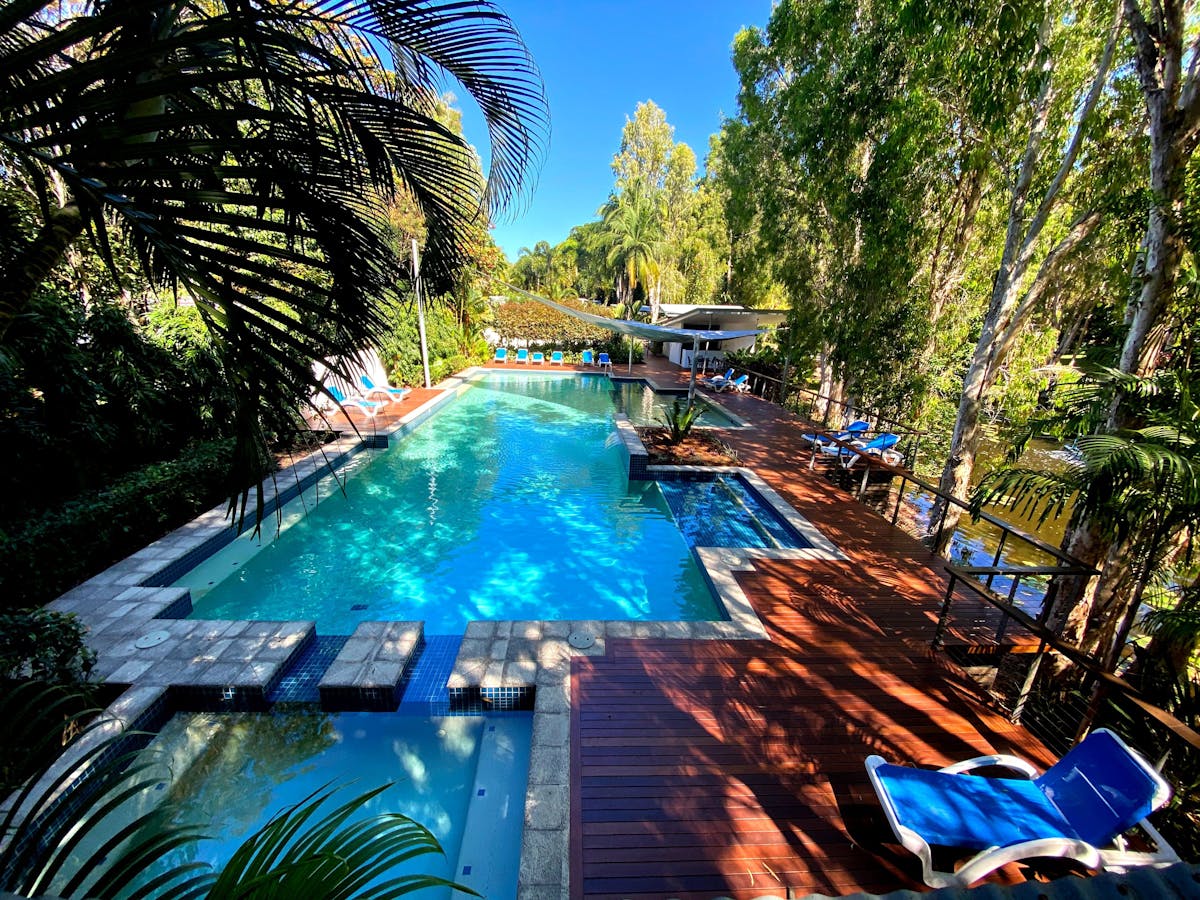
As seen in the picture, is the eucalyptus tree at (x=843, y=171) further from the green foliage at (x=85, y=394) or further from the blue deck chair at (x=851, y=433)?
the green foliage at (x=85, y=394)

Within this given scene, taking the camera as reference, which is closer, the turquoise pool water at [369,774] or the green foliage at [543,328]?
the turquoise pool water at [369,774]

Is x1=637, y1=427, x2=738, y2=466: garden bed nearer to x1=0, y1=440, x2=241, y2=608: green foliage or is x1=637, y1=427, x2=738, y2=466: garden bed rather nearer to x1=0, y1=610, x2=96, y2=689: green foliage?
x1=0, y1=440, x2=241, y2=608: green foliage

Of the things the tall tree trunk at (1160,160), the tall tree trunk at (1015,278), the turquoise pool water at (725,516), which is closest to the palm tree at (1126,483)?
the tall tree trunk at (1160,160)

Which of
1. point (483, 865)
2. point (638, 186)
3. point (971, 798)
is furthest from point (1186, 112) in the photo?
point (638, 186)


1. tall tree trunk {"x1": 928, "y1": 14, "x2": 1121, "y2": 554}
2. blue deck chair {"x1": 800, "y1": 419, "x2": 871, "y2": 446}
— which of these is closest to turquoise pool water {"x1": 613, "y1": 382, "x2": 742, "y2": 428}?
blue deck chair {"x1": 800, "y1": 419, "x2": 871, "y2": 446}

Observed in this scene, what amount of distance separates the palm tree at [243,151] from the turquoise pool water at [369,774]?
2.64 meters

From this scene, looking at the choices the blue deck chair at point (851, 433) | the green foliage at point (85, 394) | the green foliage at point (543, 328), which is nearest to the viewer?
the green foliage at point (85, 394)

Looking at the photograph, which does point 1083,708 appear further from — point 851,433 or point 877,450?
point 851,433

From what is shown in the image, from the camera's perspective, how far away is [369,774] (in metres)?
3.22

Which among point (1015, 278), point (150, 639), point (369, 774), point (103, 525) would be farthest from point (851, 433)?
point (103, 525)

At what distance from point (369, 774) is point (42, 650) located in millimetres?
2183

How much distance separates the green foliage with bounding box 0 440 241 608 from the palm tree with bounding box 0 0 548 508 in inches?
98.6

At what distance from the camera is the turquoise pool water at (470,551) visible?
5.02 meters

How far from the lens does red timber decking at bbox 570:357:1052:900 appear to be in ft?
7.77
